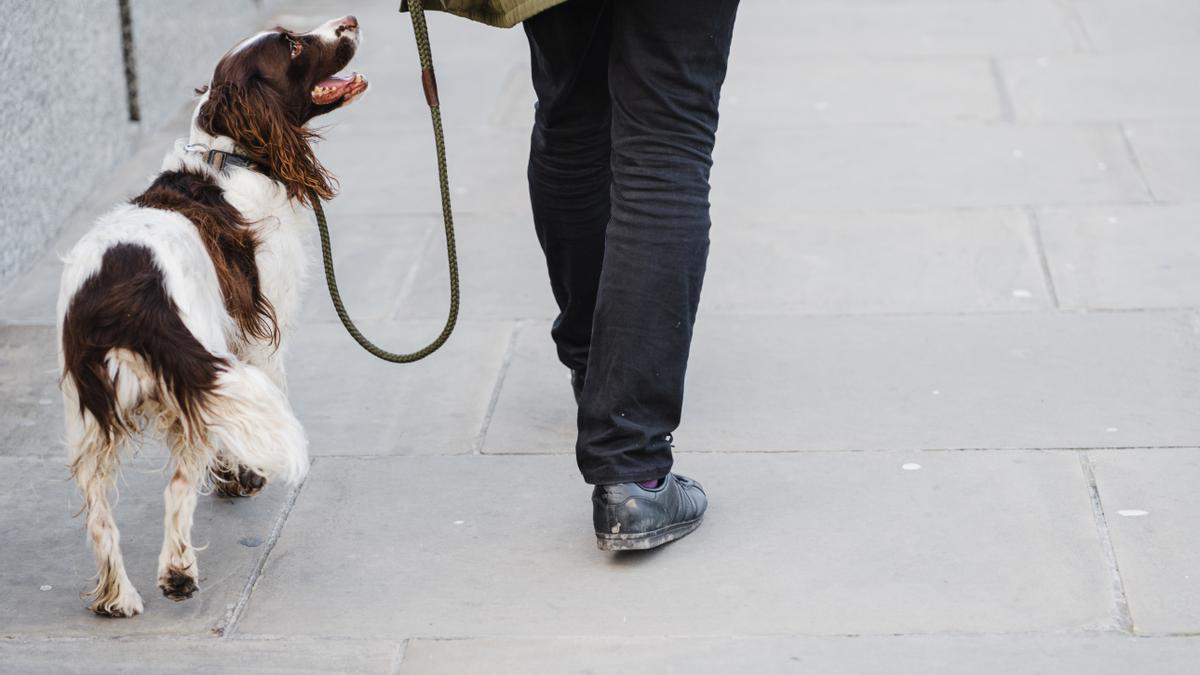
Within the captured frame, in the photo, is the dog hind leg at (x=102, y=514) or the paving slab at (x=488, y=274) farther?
the paving slab at (x=488, y=274)

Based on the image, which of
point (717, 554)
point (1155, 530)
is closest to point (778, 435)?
point (717, 554)

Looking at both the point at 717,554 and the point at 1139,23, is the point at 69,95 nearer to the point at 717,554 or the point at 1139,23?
the point at 717,554

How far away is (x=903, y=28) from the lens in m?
7.85

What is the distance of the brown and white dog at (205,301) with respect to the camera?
→ 9.80ft

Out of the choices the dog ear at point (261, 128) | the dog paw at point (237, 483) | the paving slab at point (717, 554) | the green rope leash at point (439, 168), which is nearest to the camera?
the paving slab at point (717, 554)

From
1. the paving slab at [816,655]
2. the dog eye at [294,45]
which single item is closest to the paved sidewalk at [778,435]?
the paving slab at [816,655]

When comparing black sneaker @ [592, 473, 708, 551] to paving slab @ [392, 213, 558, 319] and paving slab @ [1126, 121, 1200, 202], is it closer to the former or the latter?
paving slab @ [392, 213, 558, 319]

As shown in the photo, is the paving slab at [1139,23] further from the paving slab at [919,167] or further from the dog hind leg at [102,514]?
the dog hind leg at [102,514]

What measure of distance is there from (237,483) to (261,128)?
890 mm

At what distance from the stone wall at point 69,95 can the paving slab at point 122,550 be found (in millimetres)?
1571

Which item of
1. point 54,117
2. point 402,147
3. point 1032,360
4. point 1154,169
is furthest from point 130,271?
point 1154,169

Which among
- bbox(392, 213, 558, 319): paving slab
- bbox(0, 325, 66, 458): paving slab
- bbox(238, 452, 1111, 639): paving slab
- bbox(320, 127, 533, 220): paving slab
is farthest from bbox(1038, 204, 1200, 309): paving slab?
bbox(0, 325, 66, 458): paving slab

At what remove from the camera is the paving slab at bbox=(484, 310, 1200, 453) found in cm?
393

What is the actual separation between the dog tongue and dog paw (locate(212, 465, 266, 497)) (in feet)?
3.00
